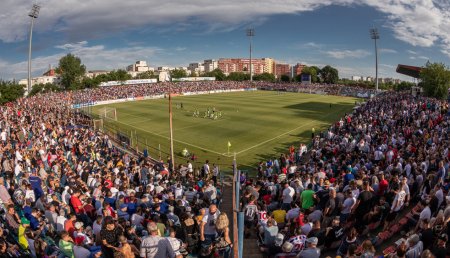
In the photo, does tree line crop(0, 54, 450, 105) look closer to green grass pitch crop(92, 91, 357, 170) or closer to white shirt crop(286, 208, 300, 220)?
green grass pitch crop(92, 91, 357, 170)

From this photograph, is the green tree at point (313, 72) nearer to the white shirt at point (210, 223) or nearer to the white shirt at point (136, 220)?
the white shirt at point (136, 220)

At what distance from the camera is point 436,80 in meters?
50.9

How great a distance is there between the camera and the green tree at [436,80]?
50688 millimetres

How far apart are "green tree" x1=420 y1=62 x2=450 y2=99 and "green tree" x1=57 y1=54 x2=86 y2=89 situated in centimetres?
9845

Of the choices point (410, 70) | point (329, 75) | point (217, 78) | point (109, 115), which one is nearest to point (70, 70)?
point (217, 78)

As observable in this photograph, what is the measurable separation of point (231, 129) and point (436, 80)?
118 ft

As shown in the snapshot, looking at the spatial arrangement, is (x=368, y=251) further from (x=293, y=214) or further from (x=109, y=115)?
(x=109, y=115)

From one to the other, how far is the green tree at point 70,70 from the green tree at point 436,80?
323 ft

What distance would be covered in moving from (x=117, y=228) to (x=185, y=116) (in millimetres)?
38423

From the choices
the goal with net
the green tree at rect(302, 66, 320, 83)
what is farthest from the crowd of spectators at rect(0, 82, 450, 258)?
the green tree at rect(302, 66, 320, 83)

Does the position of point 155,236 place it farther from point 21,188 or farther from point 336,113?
point 336,113

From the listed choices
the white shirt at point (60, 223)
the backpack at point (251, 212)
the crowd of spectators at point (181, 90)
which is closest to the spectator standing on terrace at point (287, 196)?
the backpack at point (251, 212)

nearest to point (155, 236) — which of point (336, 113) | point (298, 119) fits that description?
point (298, 119)

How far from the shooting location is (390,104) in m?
34.8
